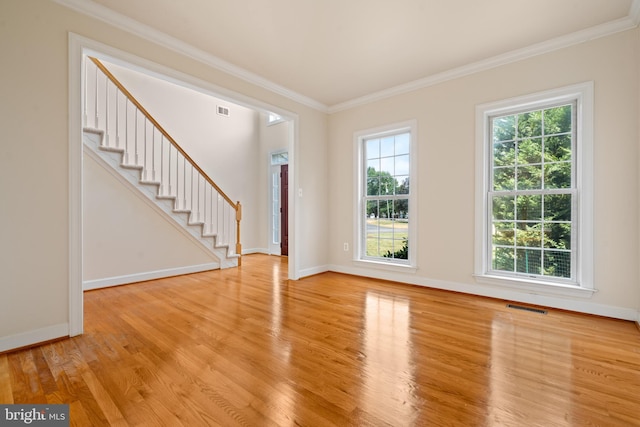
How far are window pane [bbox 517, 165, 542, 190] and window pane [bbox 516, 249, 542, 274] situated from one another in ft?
2.41

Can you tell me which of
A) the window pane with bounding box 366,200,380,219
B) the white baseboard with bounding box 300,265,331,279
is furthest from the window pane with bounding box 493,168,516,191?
the white baseboard with bounding box 300,265,331,279

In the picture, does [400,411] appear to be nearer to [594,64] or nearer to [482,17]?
[482,17]

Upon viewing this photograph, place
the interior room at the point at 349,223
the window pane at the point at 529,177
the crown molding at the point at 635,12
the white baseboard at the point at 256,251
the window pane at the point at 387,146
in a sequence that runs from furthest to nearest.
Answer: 1. the white baseboard at the point at 256,251
2. the window pane at the point at 387,146
3. the window pane at the point at 529,177
4. the crown molding at the point at 635,12
5. the interior room at the point at 349,223

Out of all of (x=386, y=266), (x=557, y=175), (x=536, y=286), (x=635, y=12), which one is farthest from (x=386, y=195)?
(x=635, y=12)

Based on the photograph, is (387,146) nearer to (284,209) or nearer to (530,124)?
(530,124)

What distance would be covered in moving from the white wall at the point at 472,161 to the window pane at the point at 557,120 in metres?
0.26

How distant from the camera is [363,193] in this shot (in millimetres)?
4848

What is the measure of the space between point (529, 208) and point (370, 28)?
105 inches

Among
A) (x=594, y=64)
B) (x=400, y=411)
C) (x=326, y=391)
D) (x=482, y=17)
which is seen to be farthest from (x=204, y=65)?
(x=594, y=64)

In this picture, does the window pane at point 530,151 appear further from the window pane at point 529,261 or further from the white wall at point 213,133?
the white wall at point 213,133

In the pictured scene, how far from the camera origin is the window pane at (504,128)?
11.4 ft

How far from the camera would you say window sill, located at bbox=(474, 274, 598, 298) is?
9.80ft

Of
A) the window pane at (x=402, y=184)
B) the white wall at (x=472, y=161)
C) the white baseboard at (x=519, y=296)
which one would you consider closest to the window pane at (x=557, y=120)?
the white wall at (x=472, y=161)

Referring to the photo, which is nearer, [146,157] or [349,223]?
[349,223]
